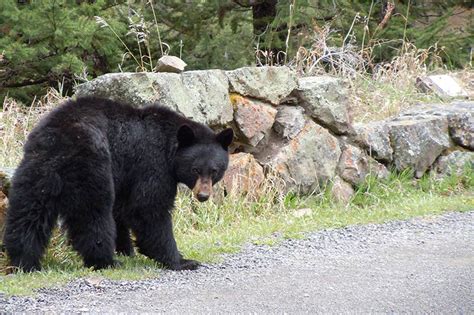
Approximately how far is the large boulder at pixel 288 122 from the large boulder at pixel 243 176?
82 centimetres

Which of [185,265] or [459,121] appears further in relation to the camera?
[459,121]

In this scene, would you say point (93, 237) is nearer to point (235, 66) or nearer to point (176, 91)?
point (176, 91)

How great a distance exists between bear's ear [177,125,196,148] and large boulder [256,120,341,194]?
10.6ft

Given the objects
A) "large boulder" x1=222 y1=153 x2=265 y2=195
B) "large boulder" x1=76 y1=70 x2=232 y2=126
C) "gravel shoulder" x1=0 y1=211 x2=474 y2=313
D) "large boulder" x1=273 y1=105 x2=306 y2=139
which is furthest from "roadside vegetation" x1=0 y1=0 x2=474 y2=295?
"large boulder" x1=76 y1=70 x2=232 y2=126

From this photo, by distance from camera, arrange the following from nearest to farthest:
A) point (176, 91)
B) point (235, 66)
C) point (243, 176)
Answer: point (176, 91) → point (243, 176) → point (235, 66)

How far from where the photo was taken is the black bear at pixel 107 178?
7.08 m

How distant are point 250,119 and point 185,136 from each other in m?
3.24

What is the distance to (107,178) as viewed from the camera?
23.9ft

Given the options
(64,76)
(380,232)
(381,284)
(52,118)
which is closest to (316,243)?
(380,232)

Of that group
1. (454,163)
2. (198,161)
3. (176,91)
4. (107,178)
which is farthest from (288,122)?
(107,178)

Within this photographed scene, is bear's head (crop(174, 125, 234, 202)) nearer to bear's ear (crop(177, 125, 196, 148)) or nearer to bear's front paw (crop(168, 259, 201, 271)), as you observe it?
bear's ear (crop(177, 125, 196, 148))

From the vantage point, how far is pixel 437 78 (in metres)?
15.1

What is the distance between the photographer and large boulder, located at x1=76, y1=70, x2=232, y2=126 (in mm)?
9734

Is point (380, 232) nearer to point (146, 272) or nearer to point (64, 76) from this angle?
point (146, 272)
